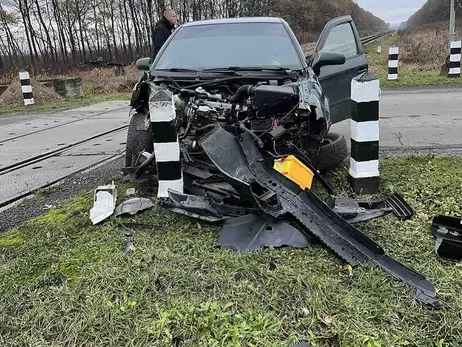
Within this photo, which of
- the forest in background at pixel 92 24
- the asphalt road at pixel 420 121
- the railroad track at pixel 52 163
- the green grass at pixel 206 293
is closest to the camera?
the green grass at pixel 206 293

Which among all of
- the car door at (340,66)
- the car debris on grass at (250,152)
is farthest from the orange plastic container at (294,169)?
the car door at (340,66)

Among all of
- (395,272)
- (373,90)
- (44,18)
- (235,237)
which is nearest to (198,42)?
(373,90)

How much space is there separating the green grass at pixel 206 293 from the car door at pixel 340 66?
2.30 m

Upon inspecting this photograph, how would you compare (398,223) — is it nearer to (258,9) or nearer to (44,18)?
(44,18)

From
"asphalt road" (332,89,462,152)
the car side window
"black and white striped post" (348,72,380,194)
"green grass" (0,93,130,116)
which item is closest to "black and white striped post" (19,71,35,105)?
"green grass" (0,93,130,116)

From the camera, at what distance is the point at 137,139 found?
4.32m

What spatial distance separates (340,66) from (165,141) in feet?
9.15

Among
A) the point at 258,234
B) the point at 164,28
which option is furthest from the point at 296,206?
the point at 164,28

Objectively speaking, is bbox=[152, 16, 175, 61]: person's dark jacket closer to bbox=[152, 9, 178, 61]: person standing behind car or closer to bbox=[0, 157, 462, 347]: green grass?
bbox=[152, 9, 178, 61]: person standing behind car

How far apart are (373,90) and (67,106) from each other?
1027 centimetres

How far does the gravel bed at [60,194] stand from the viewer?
3.91 m

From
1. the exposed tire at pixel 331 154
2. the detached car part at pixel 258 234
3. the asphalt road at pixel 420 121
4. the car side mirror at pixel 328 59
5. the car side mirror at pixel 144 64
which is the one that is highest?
the car side mirror at pixel 144 64

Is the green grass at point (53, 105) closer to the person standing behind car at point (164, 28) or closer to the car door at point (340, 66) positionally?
the person standing behind car at point (164, 28)

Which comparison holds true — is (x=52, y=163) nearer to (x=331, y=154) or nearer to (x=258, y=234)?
(x=331, y=154)
